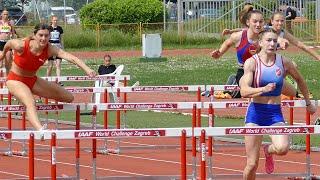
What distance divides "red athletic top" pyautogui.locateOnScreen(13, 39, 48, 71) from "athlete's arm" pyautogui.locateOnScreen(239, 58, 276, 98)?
3.18 metres

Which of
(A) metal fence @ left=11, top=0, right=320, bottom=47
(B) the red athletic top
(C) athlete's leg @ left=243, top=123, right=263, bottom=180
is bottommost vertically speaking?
(C) athlete's leg @ left=243, top=123, right=263, bottom=180

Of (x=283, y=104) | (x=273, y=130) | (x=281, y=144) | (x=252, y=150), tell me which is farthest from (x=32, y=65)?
(x=273, y=130)

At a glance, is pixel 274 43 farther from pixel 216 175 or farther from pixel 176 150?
pixel 176 150

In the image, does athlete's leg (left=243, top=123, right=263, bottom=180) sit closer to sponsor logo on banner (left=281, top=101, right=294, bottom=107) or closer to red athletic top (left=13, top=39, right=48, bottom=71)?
sponsor logo on banner (left=281, top=101, right=294, bottom=107)

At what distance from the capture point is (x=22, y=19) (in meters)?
57.8

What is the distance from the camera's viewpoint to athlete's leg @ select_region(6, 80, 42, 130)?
12766mm

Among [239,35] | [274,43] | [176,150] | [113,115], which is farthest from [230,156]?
[113,115]

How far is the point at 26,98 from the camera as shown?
1307 centimetres

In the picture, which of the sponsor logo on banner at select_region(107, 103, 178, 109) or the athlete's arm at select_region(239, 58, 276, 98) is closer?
the athlete's arm at select_region(239, 58, 276, 98)

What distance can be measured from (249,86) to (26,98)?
3.23 m

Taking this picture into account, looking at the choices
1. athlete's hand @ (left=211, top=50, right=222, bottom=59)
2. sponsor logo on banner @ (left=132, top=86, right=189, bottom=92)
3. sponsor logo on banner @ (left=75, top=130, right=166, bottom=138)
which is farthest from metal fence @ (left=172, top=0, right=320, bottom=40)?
sponsor logo on banner @ (left=75, top=130, right=166, bottom=138)

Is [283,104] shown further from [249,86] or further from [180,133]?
[180,133]

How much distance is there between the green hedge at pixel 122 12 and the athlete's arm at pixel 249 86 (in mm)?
43887

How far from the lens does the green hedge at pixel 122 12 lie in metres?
55.1
